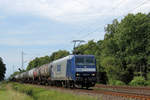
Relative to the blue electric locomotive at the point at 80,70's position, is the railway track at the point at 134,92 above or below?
below

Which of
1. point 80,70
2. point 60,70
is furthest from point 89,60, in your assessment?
point 60,70

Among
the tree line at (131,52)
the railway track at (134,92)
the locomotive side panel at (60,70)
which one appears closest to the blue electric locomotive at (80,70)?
the locomotive side panel at (60,70)

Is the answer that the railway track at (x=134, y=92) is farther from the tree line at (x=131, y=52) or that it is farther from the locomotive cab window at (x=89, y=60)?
the tree line at (x=131, y=52)

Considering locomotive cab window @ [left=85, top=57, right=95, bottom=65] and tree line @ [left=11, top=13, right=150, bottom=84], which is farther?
tree line @ [left=11, top=13, right=150, bottom=84]

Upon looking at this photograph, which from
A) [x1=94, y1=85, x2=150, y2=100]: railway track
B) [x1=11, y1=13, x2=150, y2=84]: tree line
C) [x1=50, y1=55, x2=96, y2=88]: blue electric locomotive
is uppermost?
[x1=11, y1=13, x2=150, y2=84]: tree line

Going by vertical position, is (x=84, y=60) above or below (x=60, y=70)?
above

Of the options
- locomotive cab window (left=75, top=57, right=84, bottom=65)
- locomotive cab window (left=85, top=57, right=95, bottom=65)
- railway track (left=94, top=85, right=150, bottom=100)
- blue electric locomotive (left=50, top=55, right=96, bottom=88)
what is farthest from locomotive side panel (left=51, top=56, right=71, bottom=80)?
railway track (left=94, top=85, right=150, bottom=100)

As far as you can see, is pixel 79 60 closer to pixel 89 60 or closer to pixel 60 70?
pixel 89 60

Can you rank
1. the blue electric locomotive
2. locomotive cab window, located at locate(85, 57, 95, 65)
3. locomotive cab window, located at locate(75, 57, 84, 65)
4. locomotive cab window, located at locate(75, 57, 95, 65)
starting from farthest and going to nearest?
1. locomotive cab window, located at locate(85, 57, 95, 65)
2. locomotive cab window, located at locate(75, 57, 95, 65)
3. locomotive cab window, located at locate(75, 57, 84, 65)
4. the blue electric locomotive

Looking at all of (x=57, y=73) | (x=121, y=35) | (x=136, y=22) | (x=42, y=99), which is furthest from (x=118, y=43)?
(x=42, y=99)

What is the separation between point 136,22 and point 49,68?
22236mm

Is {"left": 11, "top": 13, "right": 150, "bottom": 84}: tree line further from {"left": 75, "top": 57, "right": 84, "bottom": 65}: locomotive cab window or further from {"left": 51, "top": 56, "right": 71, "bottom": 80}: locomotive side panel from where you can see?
{"left": 75, "top": 57, "right": 84, "bottom": 65}: locomotive cab window

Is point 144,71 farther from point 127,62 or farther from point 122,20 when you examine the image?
point 122,20

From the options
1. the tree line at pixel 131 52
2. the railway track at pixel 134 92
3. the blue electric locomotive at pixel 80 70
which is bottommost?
the railway track at pixel 134 92
